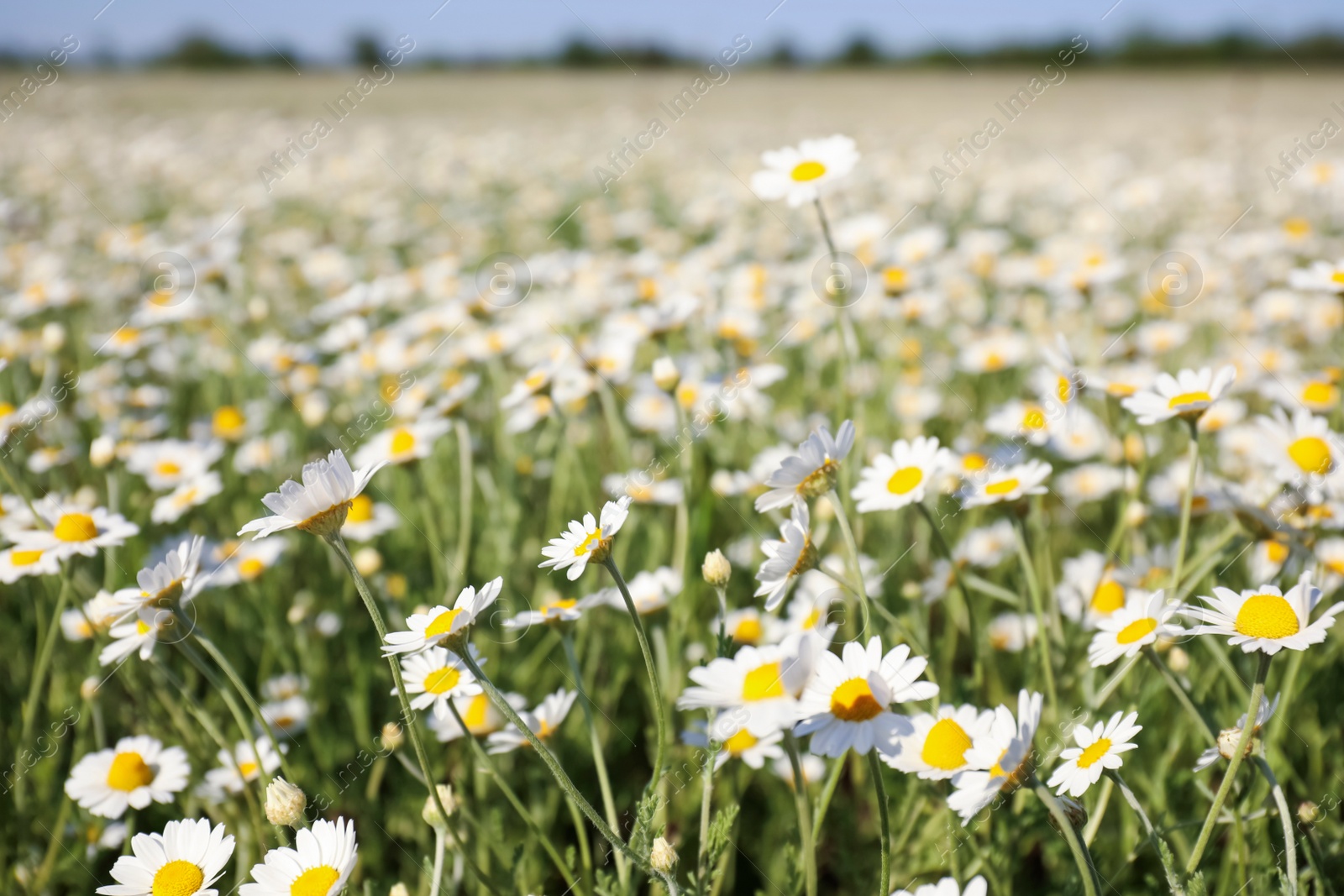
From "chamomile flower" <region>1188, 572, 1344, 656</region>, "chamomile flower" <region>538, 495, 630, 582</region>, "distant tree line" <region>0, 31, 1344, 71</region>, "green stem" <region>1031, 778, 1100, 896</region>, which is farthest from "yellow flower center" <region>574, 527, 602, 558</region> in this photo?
"distant tree line" <region>0, 31, 1344, 71</region>

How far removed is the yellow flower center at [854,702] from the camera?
30.1 inches

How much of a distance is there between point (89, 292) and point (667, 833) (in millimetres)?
2713

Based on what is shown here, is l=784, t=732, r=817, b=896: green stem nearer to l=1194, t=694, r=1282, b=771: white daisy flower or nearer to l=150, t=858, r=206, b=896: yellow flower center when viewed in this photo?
l=1194, t=694, r=1282, b=771: white daisy flower

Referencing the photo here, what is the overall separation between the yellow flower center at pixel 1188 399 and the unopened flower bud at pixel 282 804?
41.4 inches

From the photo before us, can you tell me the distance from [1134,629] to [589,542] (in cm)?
54

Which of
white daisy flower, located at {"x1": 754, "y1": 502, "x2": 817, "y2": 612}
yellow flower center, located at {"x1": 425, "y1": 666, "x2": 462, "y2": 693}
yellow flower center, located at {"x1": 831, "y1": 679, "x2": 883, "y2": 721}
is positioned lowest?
yellow flower center, located at {"x1": 425, "y1": 666, "x2": 462, "y2": 693}

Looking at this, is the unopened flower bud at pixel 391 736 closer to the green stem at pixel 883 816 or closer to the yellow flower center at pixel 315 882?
the yellow flower center at pixel 315 882

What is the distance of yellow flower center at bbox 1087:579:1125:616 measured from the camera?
3.94ft

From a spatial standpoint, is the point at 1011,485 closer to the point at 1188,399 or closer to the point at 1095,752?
the point at 1188,399

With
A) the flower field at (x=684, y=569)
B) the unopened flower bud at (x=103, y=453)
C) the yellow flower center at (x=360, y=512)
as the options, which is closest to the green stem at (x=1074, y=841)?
the flower field at (x=684, y=569)

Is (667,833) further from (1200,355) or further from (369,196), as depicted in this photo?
(369,196)

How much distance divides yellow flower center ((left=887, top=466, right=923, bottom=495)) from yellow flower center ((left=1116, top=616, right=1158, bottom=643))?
0.28 m

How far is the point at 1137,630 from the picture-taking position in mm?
850

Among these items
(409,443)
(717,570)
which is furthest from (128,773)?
(717,570)
